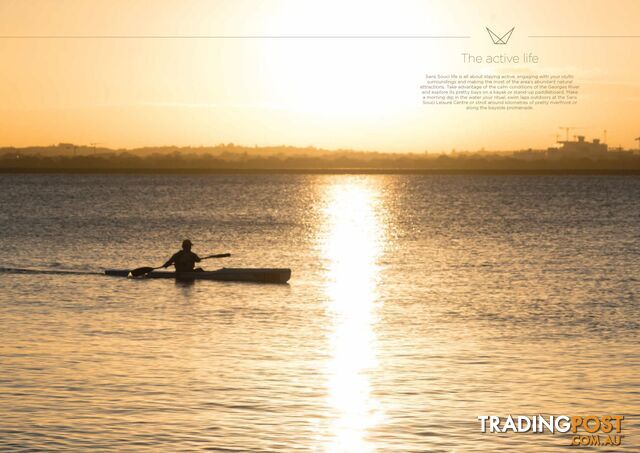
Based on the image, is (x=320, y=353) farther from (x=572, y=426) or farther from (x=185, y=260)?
(x=185, y=260)

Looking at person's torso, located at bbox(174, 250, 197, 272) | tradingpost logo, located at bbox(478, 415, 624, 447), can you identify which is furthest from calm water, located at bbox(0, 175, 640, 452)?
person's torso, located at bbox(174, 250, 197, 272)

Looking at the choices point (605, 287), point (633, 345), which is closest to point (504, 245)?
point (605, 287)

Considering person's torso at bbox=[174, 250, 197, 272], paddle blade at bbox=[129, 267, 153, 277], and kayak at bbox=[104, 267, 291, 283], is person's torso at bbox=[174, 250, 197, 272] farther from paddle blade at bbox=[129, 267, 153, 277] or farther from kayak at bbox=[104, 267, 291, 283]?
paddle blade at bbox=[129, 267, 153, 277]

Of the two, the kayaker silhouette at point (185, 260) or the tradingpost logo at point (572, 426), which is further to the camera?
the kayaker silhouette at point (185, 260)

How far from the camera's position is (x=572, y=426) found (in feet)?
57.0

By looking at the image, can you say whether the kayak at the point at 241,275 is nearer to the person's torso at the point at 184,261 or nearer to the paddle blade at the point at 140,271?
the person's torso at the point at 184,261

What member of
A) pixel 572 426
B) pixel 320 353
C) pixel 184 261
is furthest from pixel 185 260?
pixel 572 426

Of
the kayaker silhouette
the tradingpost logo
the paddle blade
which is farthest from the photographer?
the paddle blade

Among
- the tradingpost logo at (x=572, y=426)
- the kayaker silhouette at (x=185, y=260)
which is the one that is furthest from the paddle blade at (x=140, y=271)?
the tradingpost logo at (x=572, y=426)

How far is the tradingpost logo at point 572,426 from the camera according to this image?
54.4 ft

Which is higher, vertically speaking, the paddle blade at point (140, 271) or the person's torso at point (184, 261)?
the person's torso at point (184, 261)

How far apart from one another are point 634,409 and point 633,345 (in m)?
7.80

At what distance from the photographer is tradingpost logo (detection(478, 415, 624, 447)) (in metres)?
16.6

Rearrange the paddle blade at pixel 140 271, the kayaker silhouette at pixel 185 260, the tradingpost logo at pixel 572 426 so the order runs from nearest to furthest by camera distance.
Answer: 1. the tradingpost logo at pixel 572 426
2. the kayaker silhouette at pixel 185 260
3. the paddle blade at pixel 140 271
